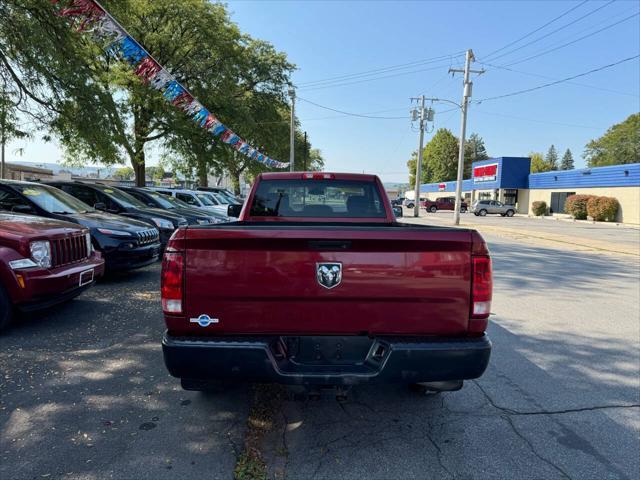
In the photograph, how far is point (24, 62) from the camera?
1095 centimetres

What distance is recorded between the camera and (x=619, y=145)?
83.4 metres

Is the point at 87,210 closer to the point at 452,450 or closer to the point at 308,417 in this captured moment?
the point at 308,417

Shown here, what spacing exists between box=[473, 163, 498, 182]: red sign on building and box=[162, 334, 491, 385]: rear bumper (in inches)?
2026

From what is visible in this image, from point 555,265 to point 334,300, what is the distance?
34.3ft

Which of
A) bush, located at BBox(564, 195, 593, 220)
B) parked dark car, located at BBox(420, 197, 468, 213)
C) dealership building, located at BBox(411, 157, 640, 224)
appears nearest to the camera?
dealership building, located at BBox(411, 157, 640, 224)

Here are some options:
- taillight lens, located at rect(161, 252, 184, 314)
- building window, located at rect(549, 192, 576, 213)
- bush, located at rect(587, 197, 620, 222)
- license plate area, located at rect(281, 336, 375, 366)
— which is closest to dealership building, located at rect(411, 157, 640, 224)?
building window, located at rect(549, 192, 576, 213)

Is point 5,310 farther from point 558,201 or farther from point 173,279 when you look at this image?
point 558,201

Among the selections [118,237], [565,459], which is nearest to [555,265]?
[565,459]

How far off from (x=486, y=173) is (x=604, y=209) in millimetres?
18690

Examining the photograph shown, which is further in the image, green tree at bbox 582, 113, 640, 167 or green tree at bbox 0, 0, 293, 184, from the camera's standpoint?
green tree at bbox 582, 113, 640, 167

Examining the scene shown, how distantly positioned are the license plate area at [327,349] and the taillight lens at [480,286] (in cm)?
66

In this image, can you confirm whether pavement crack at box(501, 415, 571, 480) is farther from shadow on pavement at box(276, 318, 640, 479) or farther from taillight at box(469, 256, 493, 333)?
taillight at box(469, 256, 493, 333)


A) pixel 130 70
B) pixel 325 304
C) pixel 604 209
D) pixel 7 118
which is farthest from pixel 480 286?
pixel 604 209

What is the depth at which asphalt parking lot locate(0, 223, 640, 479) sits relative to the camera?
102 inches
